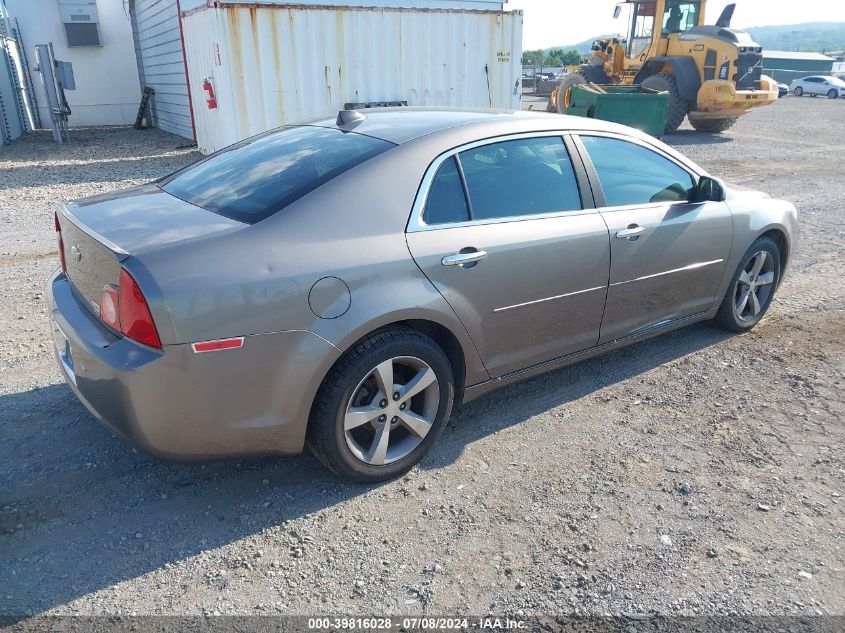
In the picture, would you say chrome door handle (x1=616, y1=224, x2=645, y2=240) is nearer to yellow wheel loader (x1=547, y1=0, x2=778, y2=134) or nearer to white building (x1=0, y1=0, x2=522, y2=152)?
white building (x1=0, y1=0, x2=522, y2=152)

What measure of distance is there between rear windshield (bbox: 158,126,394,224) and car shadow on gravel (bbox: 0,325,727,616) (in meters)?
1.24

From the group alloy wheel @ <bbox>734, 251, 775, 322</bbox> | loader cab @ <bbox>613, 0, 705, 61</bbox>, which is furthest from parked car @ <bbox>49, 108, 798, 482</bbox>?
loader cab @ <bbox>613, 0, 705, 61</bbox>

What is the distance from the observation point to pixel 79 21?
19000mm

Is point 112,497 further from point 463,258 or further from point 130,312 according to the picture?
point 463,258

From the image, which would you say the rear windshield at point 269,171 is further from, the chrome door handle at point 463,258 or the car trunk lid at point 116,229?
the chrome door handle at point 463,258

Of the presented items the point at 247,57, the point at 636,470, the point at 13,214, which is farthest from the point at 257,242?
the point at 247,57

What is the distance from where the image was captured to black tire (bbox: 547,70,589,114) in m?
17.4

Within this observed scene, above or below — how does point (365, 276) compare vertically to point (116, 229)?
below

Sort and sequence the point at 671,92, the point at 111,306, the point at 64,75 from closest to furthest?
the point at 111,306
the point at 64,75
the point at 671,92

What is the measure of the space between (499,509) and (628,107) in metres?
13.8

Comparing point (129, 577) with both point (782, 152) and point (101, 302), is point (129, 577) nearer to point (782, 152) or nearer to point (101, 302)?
point (101, 302)

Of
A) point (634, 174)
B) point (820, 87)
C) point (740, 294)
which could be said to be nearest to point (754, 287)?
point (740, 294)

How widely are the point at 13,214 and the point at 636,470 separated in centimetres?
785

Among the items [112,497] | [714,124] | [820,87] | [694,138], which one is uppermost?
[112,497]
